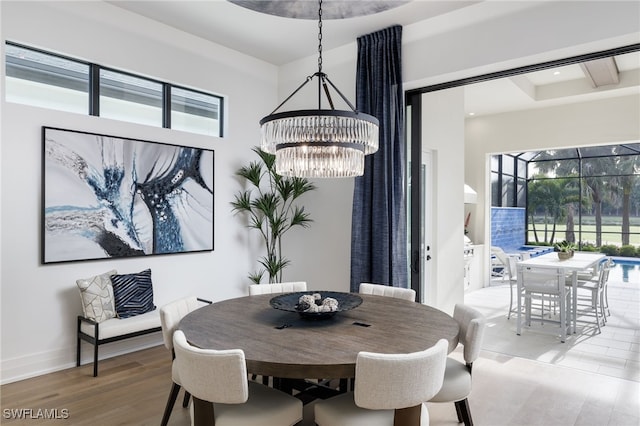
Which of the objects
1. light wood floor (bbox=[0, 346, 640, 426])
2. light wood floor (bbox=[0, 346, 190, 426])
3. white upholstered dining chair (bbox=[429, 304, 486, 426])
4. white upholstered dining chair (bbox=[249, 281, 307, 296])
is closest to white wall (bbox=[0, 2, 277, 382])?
light wood floor (bbox=[0, 346, 190, 426])

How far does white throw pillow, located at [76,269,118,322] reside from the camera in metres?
3.38

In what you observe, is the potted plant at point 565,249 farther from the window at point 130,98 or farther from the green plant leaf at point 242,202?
the window at point 130,98

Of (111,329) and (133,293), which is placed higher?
(133,293)

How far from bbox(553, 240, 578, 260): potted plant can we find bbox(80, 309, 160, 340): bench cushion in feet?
15.4

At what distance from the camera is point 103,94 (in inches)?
148

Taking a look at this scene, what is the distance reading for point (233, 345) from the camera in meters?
1.89

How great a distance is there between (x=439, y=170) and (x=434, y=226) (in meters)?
0.68

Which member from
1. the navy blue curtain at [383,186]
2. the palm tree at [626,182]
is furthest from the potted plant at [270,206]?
the palm tree at [626,182]

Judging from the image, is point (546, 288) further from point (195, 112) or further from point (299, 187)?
point (195, 112)

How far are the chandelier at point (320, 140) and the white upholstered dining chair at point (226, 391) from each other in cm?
119

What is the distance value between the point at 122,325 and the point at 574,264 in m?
4.78

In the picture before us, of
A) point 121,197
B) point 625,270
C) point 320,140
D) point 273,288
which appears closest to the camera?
point 320,140

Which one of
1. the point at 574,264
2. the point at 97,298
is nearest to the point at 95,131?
the point at 97,298

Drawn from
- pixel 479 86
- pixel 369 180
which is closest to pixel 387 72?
pixel 369 180
